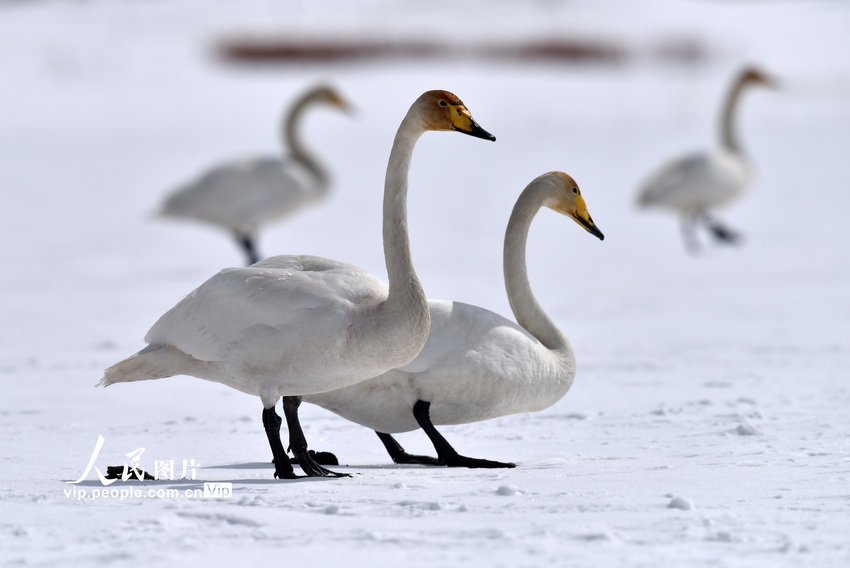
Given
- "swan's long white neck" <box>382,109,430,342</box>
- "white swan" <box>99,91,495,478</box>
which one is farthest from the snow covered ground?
"swan's long white neck" <box>382,109,430,342</box>

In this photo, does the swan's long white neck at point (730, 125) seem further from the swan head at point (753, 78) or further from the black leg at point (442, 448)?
the black leg at point (442, 448)

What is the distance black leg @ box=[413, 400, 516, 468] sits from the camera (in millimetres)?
4875

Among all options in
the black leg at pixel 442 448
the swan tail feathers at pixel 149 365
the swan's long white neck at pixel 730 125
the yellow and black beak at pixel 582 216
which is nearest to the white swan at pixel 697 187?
the swan's long white neck at pixel 730 125

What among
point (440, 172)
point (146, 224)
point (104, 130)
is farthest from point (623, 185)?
point (104, 130)

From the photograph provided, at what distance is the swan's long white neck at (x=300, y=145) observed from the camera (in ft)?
43.2

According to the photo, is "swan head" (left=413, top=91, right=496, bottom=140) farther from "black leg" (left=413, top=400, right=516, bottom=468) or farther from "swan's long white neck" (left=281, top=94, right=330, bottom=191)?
"swan's long white neck" (left=281, top=94, right=330, bottom=191)

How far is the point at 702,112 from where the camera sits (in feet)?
90.5

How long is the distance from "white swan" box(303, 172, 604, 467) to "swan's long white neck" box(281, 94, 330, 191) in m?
8.03

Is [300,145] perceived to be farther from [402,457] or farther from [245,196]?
[402,457]

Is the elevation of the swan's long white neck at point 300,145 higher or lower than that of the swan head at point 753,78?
lower

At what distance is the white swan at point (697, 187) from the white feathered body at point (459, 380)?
8952 millimetres

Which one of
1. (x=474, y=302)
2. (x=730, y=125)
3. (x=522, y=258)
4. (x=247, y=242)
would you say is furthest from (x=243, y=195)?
(x=522, y=258)

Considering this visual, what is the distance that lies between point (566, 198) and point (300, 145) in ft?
26.2

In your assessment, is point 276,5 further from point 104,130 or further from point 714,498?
point 714,498
